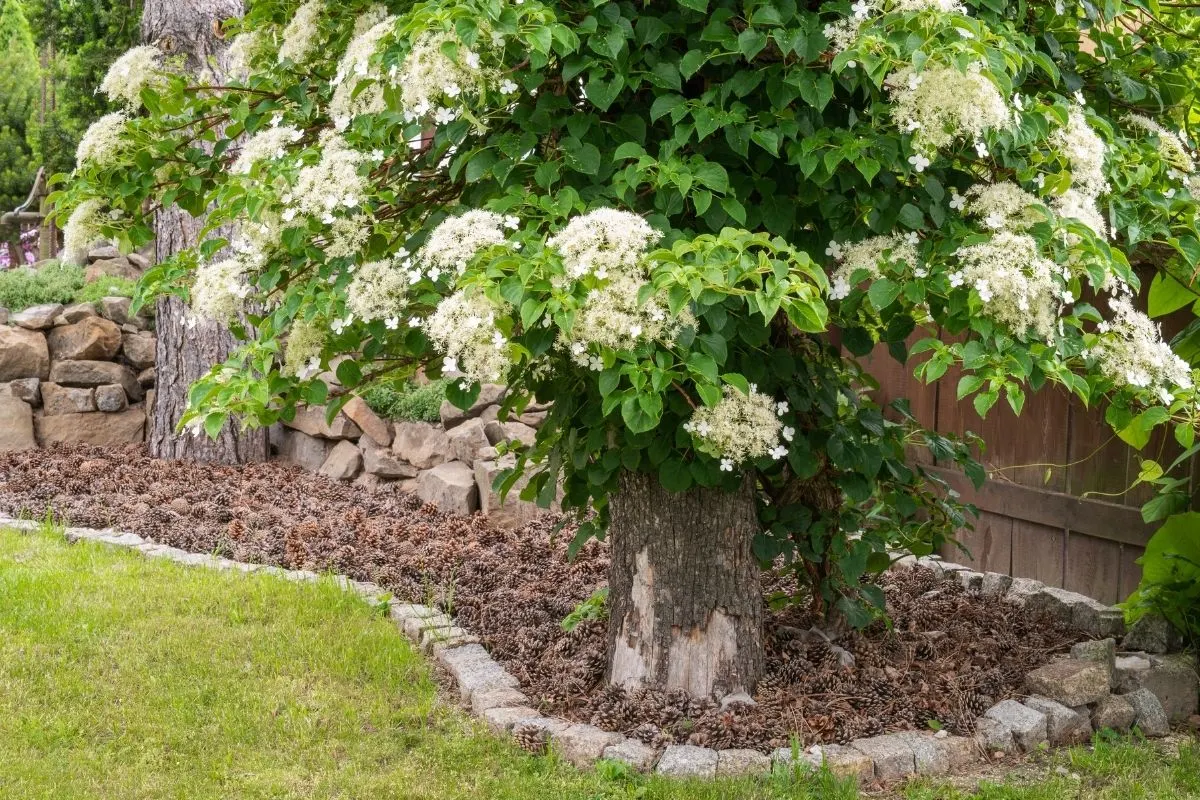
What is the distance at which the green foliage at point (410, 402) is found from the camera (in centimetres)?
733

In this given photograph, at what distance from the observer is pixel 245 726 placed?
3490 mm

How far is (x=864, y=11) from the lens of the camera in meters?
2.47

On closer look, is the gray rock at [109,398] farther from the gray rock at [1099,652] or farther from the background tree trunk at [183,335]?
the gray rock at [1099,652]

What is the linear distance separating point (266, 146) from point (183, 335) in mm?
4968

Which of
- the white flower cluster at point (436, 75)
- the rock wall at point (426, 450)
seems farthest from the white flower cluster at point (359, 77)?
the rock wall at point (426, 450)

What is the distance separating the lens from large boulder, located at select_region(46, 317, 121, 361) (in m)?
8.25

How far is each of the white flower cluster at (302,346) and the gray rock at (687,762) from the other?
4.76 feet

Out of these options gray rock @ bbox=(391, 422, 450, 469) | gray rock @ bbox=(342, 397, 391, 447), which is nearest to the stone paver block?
gray rock @ bbox=(391, 422, 450, 469)

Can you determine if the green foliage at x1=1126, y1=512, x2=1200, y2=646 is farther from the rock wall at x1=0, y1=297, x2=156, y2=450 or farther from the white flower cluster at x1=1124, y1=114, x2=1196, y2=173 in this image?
the rock wall at x1=0, y1=297, x2=156, y2=450

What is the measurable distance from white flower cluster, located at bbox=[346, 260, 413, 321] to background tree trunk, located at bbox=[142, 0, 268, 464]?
4879mm

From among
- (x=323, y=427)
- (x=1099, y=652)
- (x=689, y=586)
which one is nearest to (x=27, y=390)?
(x=323, y=427)

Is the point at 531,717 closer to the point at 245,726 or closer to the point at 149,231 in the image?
the point at 245,726

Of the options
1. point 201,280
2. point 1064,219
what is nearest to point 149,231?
point 201,280

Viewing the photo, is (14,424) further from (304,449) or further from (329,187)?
(329,187)
